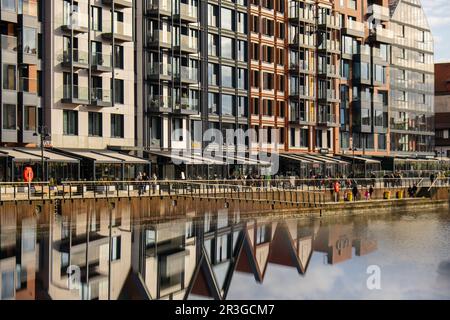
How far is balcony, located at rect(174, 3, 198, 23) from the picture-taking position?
7562 centimetres

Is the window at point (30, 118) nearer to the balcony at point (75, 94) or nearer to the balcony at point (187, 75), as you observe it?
the balcony at point (75, 94)

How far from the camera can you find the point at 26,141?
201 feet

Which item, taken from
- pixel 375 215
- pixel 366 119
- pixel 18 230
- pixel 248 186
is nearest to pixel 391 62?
pixel 366 119

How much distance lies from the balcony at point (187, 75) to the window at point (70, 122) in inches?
501

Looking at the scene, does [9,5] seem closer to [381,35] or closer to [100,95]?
[100,95]

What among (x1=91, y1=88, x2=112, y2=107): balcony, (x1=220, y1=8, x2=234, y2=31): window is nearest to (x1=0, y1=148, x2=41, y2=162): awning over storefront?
(x1=91, y1=88, x2=112, y2=107): balcony

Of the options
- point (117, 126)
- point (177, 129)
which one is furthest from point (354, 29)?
point (117, 126)

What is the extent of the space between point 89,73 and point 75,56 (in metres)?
1.93

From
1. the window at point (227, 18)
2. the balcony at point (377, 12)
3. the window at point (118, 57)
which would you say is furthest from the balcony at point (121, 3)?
the balcony at point (377, 12)

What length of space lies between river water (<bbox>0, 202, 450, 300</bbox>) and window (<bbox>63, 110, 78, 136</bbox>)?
14067 mm

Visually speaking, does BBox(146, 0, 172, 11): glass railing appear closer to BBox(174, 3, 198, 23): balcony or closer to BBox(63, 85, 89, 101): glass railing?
BBox(174, 3, 198, 23): balcony

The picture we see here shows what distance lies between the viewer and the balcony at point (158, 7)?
7362 centimetres
